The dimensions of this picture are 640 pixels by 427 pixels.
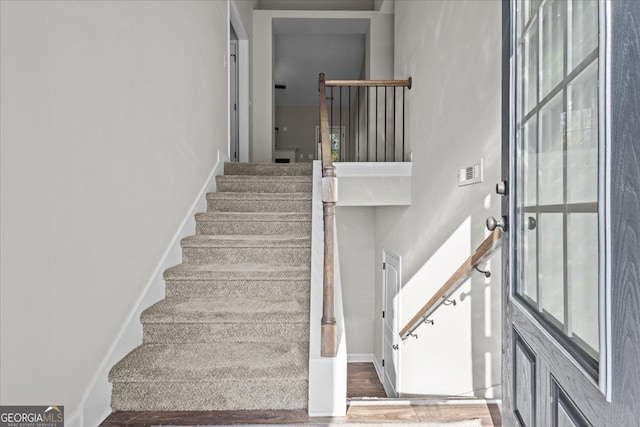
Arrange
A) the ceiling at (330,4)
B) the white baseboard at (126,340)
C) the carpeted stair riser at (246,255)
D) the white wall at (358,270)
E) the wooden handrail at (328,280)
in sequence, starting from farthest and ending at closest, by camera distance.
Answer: the white wall at (358,270) < the ceiling at (330,4) < the carpeted stair riser at (246,255) < the wooden handrail at (328,280) < the white baseboard at (126,340)

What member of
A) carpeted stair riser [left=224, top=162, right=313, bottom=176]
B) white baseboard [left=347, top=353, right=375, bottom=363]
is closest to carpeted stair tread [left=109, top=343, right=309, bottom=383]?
carpeted stair riser [left=224, top=162, right=313, bottom=176]

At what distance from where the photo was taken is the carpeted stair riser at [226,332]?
7.23ft

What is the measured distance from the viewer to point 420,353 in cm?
343

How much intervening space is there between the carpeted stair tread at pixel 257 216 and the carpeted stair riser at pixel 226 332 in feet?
3.67

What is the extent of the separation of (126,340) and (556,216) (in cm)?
203

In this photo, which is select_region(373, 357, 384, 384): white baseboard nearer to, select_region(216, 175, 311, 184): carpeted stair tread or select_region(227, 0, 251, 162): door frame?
select_region(216, 175, 311, 184): carpeted stair tread

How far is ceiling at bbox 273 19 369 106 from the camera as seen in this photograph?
5918 millimetres

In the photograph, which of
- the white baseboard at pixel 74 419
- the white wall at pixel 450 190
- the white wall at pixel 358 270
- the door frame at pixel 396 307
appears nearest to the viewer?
the white baseboard at pixel 74 419

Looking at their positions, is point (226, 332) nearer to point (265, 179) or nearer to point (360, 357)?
point (265, 179)

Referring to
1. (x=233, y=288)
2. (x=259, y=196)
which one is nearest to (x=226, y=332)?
(x=233, y=288)

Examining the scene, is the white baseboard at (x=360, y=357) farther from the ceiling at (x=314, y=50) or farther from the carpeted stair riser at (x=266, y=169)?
the ceiling at (x=314, y=50)

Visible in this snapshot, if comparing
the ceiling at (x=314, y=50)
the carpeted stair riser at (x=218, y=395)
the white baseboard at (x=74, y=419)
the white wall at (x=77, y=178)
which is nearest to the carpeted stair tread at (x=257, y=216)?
the white wall at (x=77, y=178)

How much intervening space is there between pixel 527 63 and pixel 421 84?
2.68m

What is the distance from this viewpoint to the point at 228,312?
2.28m
